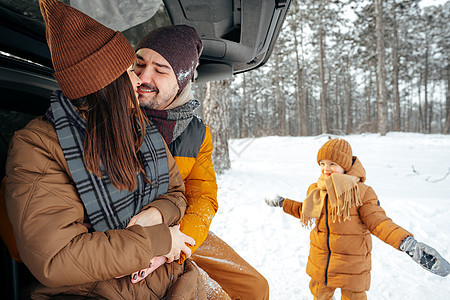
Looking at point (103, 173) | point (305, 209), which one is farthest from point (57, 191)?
point (305, 209)

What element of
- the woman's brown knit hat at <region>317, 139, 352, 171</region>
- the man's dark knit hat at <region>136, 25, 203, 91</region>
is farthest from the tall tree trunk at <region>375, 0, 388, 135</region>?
the man's dark knit hat at <region>136, 25, 203, 91</region>

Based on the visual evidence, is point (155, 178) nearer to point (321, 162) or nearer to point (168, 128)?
point (168, 128)

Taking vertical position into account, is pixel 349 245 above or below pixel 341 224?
below

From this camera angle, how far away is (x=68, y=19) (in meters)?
0.96

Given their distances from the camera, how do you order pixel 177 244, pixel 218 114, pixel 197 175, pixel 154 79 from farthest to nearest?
pixel 218 114 < pixel 197 175 < pixel 154 79 < pixel 177 244

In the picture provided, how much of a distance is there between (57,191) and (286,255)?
314 centimetres

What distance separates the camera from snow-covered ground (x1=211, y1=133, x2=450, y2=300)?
2.79 metres

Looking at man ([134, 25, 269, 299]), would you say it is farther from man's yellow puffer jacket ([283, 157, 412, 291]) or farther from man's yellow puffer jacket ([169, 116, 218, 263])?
man's yellow puffer jacket ([283, 157, 412, 291])

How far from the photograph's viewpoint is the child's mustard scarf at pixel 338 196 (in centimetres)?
209

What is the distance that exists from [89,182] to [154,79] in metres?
0.75

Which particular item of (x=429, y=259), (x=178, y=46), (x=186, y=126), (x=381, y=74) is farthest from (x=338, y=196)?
(x=381, y=74)

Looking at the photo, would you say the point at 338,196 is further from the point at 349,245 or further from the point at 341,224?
the point at 349,245

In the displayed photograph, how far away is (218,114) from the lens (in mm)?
7211

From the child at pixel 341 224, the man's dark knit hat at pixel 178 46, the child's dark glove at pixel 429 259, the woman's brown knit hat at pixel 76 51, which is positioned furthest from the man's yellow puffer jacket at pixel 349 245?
the woman's brown knit hat at pixel 76 51
